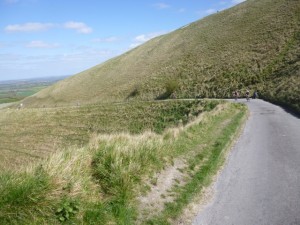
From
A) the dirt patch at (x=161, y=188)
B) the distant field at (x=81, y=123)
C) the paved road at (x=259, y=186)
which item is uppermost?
the dirt patch at (x=161, y=188)

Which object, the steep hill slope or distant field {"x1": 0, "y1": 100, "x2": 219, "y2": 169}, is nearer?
distant field {"x1": 0, "y1": 100, "x2": 219, "y2": 169}

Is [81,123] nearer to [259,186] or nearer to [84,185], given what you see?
[259,186]

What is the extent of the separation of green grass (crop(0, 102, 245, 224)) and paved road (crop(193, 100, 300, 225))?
1426mm

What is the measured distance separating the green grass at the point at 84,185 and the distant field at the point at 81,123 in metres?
21.1

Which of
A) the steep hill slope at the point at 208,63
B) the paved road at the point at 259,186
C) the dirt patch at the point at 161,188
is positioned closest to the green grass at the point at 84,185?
the dirt patch at the point at 161,188

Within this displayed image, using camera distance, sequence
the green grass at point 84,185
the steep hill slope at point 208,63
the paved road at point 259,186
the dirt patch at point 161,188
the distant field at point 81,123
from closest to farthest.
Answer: the green grass at point 84,185 → the paved road at point 259,186 → the dirt patch at point 161,188 → the distant field at point 81,123 → the steep hill slope at point 208,63

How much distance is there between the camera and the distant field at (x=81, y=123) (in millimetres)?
34253

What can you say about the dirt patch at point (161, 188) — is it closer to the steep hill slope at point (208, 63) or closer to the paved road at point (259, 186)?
the paved road at point (259, 186)

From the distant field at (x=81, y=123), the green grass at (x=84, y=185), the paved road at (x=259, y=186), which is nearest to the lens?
the green grass at (x=84, y=185)

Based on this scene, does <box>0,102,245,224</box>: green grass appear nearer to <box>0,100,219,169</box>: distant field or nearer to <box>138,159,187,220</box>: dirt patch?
<box>138,159,187,220</box>: dirt patch

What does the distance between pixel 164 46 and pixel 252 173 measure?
78145 mm

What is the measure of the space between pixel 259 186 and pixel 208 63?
5585cm

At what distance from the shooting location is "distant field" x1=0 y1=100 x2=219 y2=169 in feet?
112

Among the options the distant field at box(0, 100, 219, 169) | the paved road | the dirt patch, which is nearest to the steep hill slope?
the distant field at box(0, 100, 219, 169)
